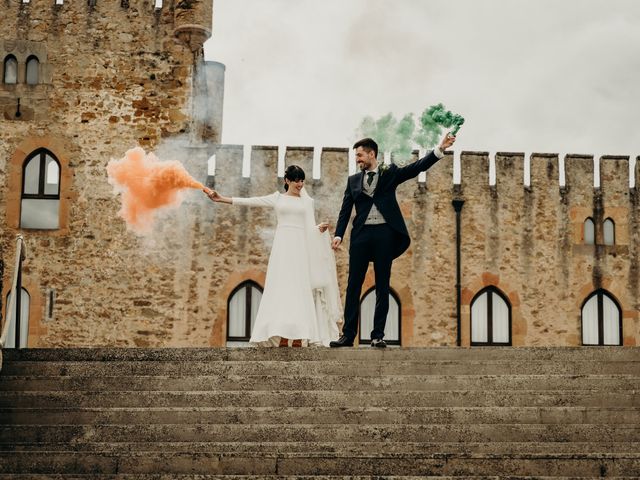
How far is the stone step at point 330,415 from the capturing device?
10047 mm

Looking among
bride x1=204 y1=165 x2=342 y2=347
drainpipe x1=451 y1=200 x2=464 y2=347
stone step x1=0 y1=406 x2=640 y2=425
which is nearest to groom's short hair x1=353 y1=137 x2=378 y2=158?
bride x1=204 y1=165 x2=342 y2=347

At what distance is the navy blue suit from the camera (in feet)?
40.9

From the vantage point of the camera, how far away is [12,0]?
23.3 metres

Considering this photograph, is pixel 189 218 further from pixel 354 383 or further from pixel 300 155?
pixel 354 383

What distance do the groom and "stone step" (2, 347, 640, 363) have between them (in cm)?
88

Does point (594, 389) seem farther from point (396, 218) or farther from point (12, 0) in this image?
point (12, 0)

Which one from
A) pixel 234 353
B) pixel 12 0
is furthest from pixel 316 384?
pixel 12 0

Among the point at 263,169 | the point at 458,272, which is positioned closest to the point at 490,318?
the point at 458,272

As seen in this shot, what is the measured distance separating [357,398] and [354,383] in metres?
0.40

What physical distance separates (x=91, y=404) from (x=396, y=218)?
373cm

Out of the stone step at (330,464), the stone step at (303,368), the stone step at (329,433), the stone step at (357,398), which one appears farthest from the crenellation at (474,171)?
the stone step at (330,464)

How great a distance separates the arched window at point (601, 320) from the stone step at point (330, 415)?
13.3 metres

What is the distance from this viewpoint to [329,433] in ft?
32.2

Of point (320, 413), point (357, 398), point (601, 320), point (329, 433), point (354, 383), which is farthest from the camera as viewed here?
point (601, 320)
